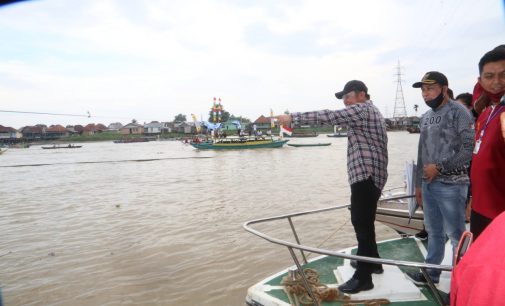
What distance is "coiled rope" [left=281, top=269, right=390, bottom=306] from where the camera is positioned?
3.11 metres

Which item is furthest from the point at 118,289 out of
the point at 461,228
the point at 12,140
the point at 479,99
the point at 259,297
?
the point at 12,140

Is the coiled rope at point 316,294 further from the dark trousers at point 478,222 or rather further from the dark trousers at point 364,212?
the dark trousers at point 478,222

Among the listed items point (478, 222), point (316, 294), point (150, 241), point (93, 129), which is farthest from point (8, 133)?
point (478, 222)

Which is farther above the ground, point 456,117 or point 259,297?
point 456,117

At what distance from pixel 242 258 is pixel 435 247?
4.77 metres

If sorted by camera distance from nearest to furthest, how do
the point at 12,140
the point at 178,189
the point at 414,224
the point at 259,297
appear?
1. the point at 259,297
2. the point at 414,224
3. the point at 178,189
4. the point at 12,140

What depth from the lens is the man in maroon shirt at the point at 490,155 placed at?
225 cm

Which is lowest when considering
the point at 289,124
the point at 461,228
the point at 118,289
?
the point at 118,289

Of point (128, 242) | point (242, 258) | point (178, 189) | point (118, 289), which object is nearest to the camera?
point (118, 289)

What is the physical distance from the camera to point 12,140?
99.9m

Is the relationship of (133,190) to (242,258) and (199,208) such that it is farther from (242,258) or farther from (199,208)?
(242,258)

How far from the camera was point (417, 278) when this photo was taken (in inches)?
136

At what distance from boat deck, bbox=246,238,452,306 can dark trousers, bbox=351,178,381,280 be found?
0.19 m

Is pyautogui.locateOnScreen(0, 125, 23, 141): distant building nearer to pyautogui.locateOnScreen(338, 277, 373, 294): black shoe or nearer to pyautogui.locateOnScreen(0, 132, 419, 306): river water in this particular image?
pyautogui.locateOnScreen(0, 132, 419, 306): river water
